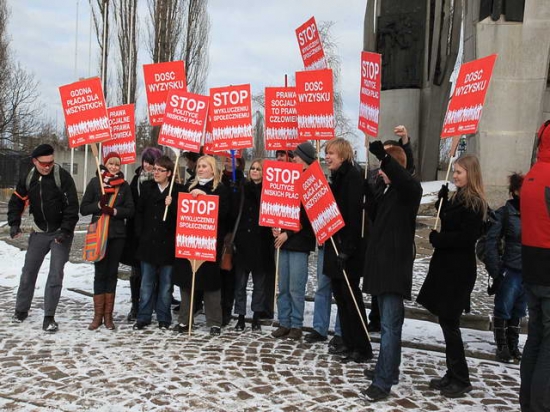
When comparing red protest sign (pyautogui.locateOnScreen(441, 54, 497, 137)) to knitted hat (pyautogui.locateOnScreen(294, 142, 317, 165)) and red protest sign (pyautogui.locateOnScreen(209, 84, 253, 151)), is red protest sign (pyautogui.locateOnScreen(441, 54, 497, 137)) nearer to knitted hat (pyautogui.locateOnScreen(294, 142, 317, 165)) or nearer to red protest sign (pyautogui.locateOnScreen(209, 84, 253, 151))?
knitted hat (pyautogui.locateOnScreen(294, 142, 317, 165))

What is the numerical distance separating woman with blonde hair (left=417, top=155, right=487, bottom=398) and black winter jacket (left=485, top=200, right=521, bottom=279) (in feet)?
3.22

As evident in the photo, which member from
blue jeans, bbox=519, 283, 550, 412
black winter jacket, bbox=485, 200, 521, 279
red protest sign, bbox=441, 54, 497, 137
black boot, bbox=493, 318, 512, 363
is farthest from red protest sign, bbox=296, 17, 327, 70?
blue jeans, bbox=519, 283, 550, 412

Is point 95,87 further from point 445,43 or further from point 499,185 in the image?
point 445,43

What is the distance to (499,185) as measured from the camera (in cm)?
1376

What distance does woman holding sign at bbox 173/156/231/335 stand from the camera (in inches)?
249

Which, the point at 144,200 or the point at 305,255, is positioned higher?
the point at 144,200

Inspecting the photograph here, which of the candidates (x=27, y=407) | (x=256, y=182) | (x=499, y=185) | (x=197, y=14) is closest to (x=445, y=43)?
(x=499, y=185)

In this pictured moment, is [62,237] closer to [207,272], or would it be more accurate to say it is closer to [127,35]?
[207,272]

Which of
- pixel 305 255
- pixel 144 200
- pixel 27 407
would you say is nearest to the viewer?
pixel 27 407

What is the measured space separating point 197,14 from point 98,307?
26614 millimetres

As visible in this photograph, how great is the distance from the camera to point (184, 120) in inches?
266

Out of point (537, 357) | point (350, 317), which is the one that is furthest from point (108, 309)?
point (537, 357)

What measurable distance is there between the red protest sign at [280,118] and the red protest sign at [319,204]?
1.44 meters

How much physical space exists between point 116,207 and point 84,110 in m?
1.41
